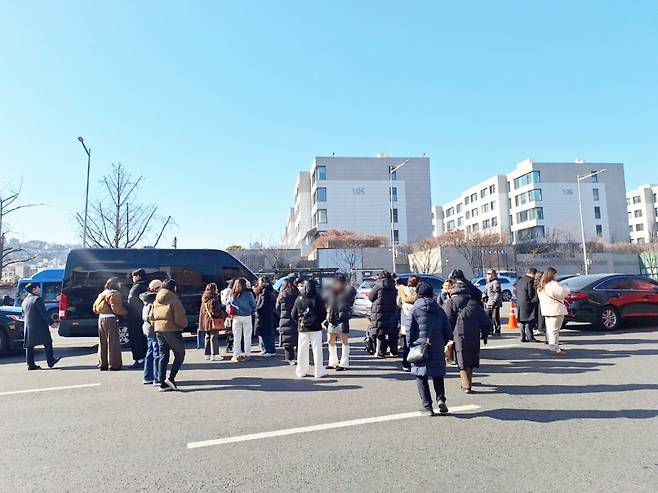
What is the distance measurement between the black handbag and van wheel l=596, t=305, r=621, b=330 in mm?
9507

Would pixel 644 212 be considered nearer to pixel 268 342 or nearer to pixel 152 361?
pixel 268 342

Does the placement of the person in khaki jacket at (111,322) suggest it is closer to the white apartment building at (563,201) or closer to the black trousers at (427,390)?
the black trousers at (427,390)

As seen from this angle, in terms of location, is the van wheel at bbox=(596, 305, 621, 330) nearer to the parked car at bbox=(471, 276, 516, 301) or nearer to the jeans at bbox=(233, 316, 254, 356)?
the jeans at bbox=(233, 316, 254, 356)

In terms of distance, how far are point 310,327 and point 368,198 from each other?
6231 centimetres

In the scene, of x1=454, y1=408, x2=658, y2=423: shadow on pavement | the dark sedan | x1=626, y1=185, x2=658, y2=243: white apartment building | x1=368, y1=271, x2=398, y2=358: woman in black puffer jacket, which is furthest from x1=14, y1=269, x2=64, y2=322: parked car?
x1=626, y1=185, x2=658, y2=243: white apartment building

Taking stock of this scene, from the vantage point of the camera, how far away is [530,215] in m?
78.8

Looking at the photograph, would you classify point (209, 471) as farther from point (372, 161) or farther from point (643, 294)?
point (372, 161)

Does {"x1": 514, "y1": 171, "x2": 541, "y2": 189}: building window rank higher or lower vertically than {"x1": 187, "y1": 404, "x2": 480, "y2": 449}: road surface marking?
higher

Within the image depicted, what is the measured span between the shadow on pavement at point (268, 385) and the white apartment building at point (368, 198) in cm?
5807

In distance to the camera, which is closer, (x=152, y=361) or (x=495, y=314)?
(x=152, y=361)

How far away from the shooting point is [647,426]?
17.0 ft

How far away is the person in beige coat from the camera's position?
9.57 m

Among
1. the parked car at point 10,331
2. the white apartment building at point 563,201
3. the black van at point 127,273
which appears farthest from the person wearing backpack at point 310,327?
the white apartment building at point 563,201

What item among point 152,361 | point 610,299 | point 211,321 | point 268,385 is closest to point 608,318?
point 610,299
